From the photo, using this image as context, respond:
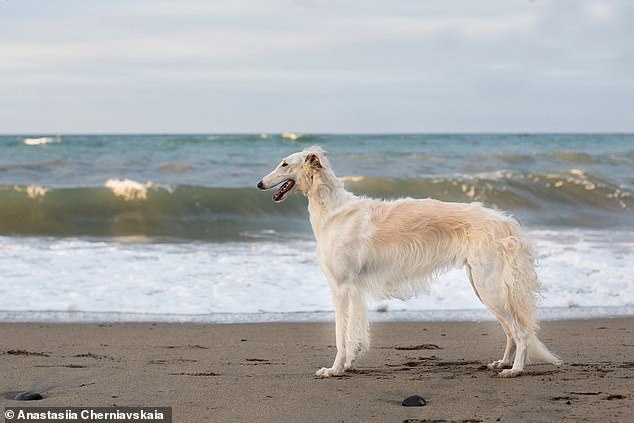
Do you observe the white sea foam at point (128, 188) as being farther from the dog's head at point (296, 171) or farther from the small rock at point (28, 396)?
the small rock at point (28, 396)

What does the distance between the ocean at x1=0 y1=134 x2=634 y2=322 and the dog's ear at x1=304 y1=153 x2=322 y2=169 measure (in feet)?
5.74

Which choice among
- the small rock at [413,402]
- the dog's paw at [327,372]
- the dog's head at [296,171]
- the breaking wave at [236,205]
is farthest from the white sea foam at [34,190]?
the small rock at [413,402]

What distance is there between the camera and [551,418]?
4.77 meters

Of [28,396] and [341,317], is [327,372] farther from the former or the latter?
[28,396]

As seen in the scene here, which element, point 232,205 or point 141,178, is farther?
point 141,178

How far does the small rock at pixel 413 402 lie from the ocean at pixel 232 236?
1924 mm

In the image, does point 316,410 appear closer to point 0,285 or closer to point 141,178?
point 0,285

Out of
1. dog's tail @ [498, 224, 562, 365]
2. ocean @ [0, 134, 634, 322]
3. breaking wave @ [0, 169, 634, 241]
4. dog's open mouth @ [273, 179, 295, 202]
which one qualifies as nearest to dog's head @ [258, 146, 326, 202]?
dog's open mouth @ [273, 179, 295, 202]

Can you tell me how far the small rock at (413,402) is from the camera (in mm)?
5109

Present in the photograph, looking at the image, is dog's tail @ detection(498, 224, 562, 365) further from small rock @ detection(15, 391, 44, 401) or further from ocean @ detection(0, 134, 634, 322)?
small rock @ detection(15, 391, 44, 401)

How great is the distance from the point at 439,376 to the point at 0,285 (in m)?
6.12

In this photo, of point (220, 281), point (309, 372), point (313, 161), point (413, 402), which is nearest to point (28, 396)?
point (309, 372)

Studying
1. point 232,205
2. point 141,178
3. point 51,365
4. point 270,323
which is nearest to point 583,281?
point 270,323

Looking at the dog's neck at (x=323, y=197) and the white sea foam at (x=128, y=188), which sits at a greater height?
the dog's neck at (x=323, y=197)
